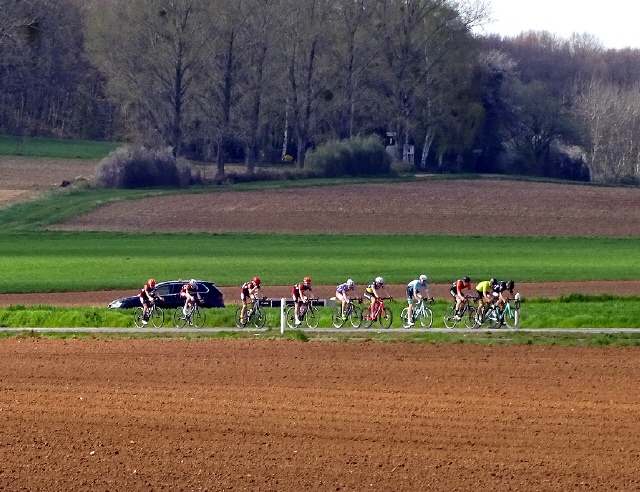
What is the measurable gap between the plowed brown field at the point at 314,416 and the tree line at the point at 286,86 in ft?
162

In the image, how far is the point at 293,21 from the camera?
94.3 m

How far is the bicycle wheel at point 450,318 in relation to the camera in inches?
1268

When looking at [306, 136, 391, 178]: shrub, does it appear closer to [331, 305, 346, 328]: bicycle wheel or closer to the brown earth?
[331, 305, 346, 328]: bicycle wheel

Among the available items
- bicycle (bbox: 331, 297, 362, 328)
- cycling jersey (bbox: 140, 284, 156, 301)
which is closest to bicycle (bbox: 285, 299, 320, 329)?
bicycle (bbox: 331, 297, 362, 328)

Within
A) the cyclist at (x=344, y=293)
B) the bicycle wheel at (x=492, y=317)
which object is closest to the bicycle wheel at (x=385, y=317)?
the cyclist at (x=344, y=293)

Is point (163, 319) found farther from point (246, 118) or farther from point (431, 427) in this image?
point (246, 118)

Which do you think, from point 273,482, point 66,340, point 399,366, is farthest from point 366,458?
point 66,340

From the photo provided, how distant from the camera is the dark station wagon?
37.4 meters

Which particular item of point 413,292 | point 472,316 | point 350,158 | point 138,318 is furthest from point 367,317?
point 350,158

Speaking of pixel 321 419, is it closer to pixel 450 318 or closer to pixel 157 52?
pixel 450 318

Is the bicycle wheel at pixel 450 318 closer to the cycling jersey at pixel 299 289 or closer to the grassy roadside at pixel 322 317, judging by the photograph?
the grassy roadside at pixel 322 317

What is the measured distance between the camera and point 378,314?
105 feet

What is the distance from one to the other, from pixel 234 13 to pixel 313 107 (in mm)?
11858

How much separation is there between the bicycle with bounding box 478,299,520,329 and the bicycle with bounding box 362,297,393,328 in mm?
2510
